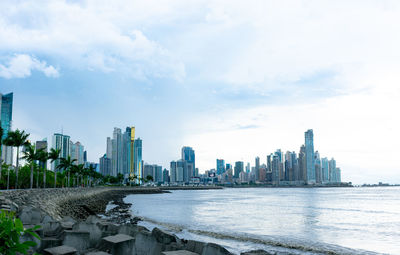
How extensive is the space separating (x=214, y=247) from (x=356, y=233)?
23921 millimetres

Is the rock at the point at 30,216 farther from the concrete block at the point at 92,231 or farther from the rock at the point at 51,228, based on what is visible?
the concrete block at the point at 92,231

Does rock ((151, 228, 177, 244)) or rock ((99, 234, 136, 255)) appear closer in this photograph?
rock ((99, 234, 136, 255))

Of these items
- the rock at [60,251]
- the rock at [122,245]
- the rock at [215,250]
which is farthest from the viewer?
the rock at [122,245]

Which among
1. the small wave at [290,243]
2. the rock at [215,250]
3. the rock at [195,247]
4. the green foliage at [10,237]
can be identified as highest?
the green foliage at [10,237]

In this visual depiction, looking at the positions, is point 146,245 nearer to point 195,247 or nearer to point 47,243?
point 195,247

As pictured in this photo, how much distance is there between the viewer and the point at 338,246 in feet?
68.5

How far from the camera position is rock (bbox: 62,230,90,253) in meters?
9.64

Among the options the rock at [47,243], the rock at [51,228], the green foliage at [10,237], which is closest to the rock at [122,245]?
the rock at [47,243]

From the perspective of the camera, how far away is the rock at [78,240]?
31.6 ft

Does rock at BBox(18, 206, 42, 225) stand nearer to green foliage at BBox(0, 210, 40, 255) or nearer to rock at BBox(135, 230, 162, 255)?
rock at BBox(135, 230, 162, 255)

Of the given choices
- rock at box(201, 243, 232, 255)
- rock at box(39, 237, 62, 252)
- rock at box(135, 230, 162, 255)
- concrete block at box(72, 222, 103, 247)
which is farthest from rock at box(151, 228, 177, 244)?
rock at box(39, 237, 62, 252)

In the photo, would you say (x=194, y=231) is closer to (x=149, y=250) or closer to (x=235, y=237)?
(x=235, y=237)

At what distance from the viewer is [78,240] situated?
9.82 metres

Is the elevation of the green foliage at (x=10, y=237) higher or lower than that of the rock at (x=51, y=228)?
higher
